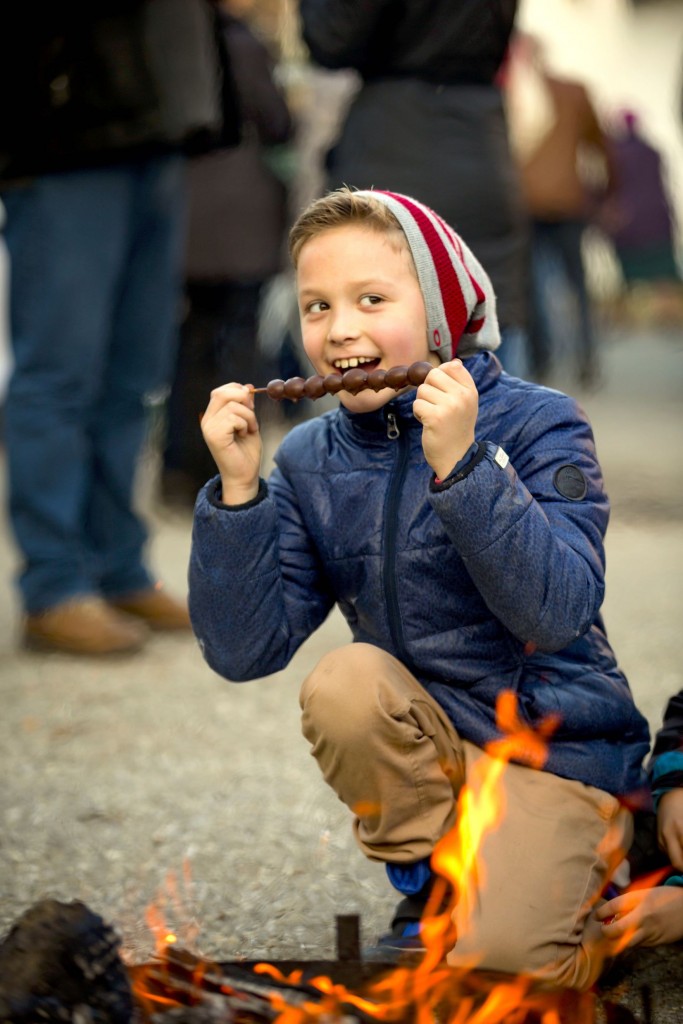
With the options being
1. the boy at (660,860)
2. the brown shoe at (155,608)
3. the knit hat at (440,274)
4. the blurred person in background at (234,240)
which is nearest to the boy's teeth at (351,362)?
the knit hat at (440,274)

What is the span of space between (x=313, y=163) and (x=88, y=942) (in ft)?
15.6

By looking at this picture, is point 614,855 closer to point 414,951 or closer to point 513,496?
point 414,951

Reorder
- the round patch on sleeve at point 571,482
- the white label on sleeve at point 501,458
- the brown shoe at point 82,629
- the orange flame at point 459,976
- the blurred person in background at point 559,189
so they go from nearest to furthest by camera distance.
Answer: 1. the orange flame at point 459,976
2. the white label on sleeve at point 501,458
3. the round patch on sleeve at point 571,482
4. the brown shoe at point 82,629
5. the blurred person in background at point 559,189

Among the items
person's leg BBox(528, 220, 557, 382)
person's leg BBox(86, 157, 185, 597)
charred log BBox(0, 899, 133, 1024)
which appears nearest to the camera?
charred log BBox(0, 899, 133, 1024)

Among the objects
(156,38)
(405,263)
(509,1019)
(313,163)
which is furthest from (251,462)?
(313,163)

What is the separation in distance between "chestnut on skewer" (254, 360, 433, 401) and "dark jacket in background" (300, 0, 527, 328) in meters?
1.58

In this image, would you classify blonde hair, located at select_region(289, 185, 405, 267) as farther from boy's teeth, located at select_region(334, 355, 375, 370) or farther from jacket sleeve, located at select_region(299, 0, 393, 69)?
jacket sleeve, located at select_region(299, 0, 393, 69)

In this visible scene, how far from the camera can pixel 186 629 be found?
3541mm

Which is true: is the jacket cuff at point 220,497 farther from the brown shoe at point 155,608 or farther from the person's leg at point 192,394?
the person's leg at point 192,394

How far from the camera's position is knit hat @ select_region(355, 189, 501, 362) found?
186 centimetres

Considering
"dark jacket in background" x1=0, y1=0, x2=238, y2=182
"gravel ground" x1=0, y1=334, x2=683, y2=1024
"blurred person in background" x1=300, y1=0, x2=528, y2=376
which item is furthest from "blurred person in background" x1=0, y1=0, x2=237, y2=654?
"blurred person in background" x1=300, y1=0, x2=528, y2=376

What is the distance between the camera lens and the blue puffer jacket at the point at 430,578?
180 centimetres

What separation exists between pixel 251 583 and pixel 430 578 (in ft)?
0.82

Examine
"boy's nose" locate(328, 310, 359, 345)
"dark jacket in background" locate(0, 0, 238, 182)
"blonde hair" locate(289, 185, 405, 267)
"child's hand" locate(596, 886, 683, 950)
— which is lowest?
"child's hand" locate(596, 886, 683, 950)
